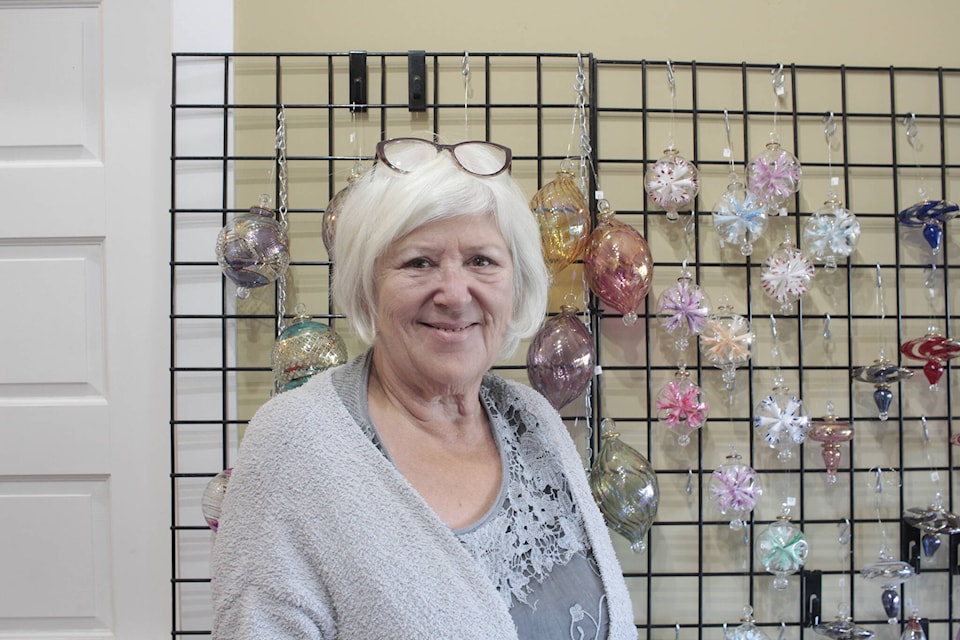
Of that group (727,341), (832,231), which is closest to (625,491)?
(727,341)

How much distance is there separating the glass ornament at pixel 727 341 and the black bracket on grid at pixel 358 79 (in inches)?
26.2

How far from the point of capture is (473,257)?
0.71m

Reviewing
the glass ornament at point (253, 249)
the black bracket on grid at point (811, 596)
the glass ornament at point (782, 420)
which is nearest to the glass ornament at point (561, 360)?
the glass ornament at point (782, 420)

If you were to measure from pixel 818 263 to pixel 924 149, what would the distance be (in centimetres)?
28

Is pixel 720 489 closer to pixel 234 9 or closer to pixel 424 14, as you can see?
pixel 424 14

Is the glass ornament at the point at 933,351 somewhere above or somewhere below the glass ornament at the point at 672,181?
below

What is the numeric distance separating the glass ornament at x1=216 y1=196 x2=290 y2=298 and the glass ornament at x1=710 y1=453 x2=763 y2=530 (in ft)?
2.50

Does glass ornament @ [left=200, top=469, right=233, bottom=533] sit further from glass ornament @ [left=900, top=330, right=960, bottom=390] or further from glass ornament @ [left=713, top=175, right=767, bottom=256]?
glass ornament @ [left=900, top=330, right=960, bottom=390]

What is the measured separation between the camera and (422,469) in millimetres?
706

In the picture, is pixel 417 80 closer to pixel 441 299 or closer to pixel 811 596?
pixel 441 299

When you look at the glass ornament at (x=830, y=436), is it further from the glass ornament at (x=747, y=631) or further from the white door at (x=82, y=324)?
the white door at (x=82, y=324)

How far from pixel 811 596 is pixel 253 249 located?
3.46ft

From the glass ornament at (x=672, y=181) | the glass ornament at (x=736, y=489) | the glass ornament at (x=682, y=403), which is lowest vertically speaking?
the glass ornament at (x=736, y=489)

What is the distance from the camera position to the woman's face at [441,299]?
0.69 metres
